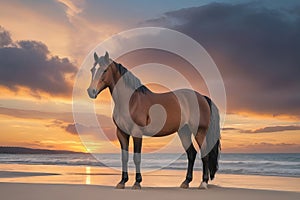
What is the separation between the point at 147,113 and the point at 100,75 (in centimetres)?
101

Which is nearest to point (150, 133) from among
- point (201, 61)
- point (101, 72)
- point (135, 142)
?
point (135, 142)

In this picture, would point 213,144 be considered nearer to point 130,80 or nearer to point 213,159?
point 213,159

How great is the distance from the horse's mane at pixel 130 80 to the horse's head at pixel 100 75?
197 millimetres

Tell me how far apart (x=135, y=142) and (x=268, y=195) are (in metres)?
2.22

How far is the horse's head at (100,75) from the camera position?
6.11 m

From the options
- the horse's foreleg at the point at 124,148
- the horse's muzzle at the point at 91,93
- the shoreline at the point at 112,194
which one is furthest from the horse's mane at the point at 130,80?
the shoreline at the point at 112,194

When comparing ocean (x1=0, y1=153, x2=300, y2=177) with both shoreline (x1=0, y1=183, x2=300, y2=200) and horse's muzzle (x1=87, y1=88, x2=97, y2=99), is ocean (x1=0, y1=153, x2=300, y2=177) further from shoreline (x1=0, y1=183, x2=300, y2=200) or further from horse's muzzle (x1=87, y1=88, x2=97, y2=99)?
horse's muzzle (x1=87, y1=88, x2=97, y2=99)

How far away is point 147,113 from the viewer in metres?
6.48

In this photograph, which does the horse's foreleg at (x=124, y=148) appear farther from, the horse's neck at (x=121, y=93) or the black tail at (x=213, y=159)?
the black tail at (x=213, y=159)

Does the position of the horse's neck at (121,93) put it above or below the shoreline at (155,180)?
above

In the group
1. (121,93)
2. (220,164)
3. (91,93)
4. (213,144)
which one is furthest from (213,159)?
(220,164)

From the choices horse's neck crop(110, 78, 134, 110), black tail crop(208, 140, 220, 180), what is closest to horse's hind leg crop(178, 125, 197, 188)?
black tail crop(208, 140, 220, 180)

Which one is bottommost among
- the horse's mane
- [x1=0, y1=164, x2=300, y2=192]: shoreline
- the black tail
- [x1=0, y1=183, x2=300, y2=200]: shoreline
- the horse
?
[x1=0, y1=183, x2=300, y2=200]: shoreline

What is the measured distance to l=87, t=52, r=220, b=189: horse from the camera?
6.34m
